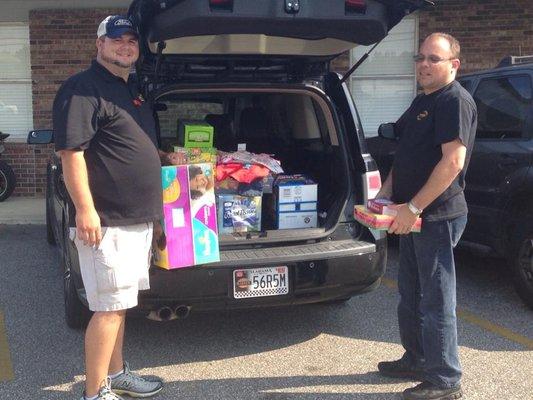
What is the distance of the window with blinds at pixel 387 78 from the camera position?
32.8 feet

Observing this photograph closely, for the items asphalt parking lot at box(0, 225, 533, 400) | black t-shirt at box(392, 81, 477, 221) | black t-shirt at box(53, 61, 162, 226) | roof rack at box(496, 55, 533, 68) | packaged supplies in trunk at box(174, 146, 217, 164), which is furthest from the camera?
roof rack at box(496, 55, 533, 68)

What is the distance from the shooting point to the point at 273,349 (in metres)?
4.08

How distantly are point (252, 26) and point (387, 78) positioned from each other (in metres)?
7.15

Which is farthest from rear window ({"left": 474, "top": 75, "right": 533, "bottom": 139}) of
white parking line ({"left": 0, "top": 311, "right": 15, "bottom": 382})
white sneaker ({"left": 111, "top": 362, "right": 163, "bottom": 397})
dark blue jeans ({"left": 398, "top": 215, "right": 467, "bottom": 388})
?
white parking line ({"left": 0, "top": 311, "right": 15, "bottom": 382})

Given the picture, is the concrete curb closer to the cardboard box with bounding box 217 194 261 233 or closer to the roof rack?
the cardboard box with bounding box 217 194 261 233

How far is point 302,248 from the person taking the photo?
12.6ft

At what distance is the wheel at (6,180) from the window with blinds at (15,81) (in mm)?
847

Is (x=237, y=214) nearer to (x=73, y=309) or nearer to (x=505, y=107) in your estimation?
(x=73, y=309)

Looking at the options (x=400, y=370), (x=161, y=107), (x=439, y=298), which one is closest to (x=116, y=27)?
(x=161, y=107)

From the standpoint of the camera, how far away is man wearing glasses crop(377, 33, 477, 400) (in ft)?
9.89

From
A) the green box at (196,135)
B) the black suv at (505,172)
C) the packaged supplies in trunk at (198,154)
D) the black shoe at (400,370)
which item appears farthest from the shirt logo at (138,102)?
the black suv at (505,172)

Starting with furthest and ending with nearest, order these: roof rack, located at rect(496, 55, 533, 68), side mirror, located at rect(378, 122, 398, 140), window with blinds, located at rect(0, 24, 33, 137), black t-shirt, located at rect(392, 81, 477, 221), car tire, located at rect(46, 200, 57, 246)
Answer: window with blinds, located at rect(0, 24, 33, 137)
car tire, located at rect(46, 200, 57, 246)
roof rack, located at rect(496, 55, 533, 68)
side mirror, located at rect(378, 122, 398, 140)
black t-shirt, located at rect(392, 81, 477, 221)

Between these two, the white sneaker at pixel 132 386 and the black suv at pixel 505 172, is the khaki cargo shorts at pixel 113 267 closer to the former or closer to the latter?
the white sneaker at pixel 132 386

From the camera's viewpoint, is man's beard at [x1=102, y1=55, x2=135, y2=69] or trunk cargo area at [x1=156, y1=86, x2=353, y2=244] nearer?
man's beard at [x1=102, y1=55, x2=135, y2=69]
